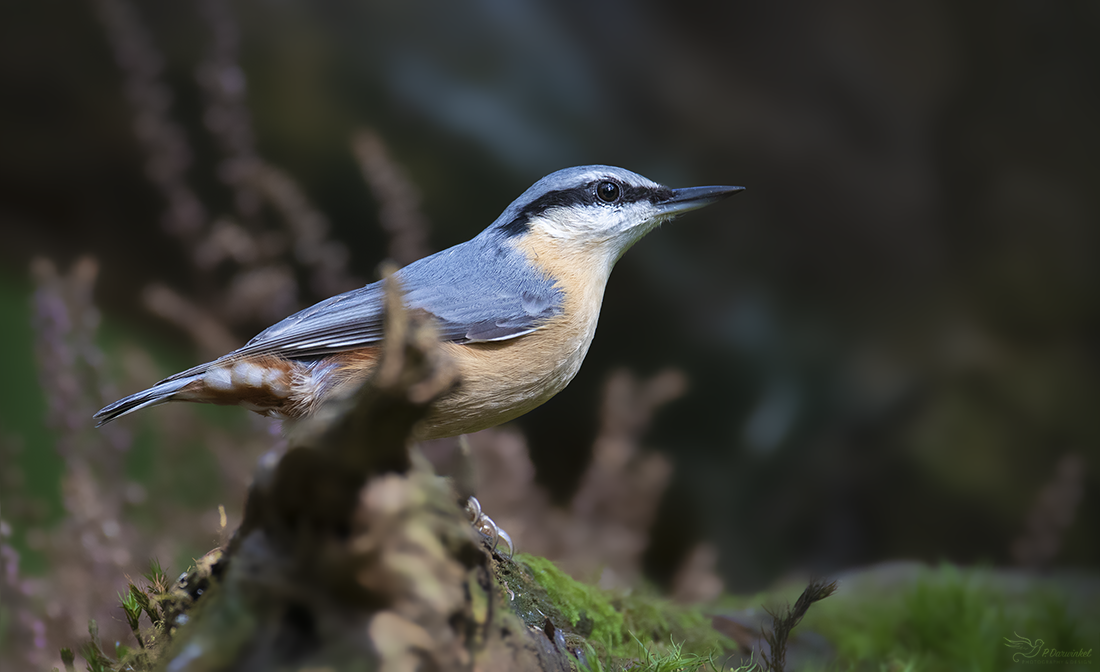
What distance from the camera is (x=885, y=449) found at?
3906 mm

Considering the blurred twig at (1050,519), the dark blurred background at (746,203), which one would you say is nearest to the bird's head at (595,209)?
the dark blurred background at (746,203)

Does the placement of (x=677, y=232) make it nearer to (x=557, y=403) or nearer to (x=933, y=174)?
(x=557, y=403)

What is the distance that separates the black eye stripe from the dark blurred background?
1.79m

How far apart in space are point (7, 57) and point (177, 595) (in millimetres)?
3559

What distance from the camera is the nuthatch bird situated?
1501 millimetres

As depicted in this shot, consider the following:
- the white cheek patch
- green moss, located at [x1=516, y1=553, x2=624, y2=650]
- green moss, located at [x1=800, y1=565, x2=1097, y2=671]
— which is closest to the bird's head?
the white cheek patch

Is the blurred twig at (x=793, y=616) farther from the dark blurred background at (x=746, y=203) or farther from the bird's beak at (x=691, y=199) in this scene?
the dark blurred background at (x=746, y=203)

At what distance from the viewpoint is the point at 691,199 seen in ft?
6.20

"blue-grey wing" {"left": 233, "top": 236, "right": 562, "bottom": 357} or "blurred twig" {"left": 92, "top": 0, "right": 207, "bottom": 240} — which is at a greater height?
"blurred twig" {"left": 92, "top": 0, "right": 207, "bottom": 240}

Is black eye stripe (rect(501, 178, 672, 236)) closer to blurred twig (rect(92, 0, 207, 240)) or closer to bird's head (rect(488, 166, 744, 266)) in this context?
bird's head (rect(488, 166, 744, 266))

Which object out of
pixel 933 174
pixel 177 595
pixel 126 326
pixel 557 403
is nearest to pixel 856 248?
pixel 933 174

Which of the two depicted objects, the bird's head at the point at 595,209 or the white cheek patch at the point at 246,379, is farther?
the bird's head at the point at 595,209

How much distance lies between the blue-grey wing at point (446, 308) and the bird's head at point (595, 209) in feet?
0.50

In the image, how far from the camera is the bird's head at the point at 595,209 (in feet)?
5.99
